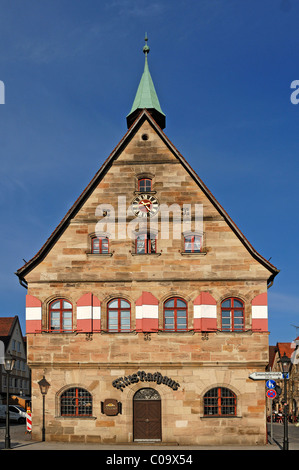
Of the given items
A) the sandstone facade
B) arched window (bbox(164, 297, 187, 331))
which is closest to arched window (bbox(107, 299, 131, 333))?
the sandstone facade

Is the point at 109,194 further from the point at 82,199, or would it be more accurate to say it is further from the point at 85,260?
the point at 85,260

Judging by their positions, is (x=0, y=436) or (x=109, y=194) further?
(x=0, y=436)

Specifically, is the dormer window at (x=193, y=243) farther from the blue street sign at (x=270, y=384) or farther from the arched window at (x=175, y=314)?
the blue street sign at (x=270, y=384)

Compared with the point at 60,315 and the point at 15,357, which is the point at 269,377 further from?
the point at 15,357

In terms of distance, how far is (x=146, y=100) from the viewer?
103 ft

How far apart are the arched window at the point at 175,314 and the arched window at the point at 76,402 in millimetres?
4513

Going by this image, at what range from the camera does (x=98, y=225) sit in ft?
89.5

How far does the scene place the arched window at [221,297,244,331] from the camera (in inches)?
1036

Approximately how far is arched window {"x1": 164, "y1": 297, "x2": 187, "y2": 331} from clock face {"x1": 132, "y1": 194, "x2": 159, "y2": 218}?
402 cm

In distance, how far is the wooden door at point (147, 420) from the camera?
83.9 feet

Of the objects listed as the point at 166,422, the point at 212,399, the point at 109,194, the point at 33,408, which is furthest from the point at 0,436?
the point at 109,194

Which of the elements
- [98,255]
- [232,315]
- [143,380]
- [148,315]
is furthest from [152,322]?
[98,255]

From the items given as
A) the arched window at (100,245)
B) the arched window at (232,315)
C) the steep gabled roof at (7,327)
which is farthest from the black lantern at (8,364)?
the steep gabled roof at (7,327)

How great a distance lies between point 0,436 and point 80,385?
6.69 m
